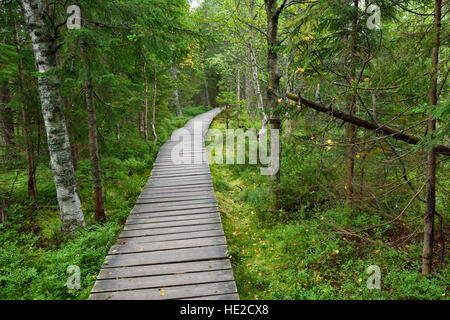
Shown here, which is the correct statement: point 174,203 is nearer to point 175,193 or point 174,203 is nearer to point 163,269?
point 175,193

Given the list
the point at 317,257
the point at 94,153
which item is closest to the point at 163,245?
the point at 94,153

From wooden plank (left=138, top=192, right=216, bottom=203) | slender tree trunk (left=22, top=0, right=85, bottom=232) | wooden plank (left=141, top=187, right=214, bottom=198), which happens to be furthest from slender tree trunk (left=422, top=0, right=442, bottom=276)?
slender tree trunk (left=22, top=0, right=85, bottom=232)

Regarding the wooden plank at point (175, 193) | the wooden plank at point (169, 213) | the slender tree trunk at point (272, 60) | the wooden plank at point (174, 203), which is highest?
the slender tree trunk at point (272, 60)

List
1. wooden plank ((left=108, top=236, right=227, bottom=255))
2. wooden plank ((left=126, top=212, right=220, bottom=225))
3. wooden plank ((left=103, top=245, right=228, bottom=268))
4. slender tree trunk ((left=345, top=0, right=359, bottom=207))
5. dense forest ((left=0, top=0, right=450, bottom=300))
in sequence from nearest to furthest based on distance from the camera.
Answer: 1. dense forest ((left=0, top=0, right=450, bottom=300))
2. wooden plank ((left=103, top=245, right=228, bottom=268))
3. wooden plank ((left=108, top=236, right=227, bottom=255))
4. slender tree trunk ((left=345, top=0, right=359, bottom=207))
5. wooden plank ((left=126, top=212, right=220, bottom=225))

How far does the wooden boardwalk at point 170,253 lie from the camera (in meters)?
4.02

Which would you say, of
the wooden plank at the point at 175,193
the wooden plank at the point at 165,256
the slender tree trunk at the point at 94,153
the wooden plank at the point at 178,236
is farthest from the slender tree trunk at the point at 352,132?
the slender tree trunk at the point at 94,153

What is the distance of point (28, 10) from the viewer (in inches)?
201

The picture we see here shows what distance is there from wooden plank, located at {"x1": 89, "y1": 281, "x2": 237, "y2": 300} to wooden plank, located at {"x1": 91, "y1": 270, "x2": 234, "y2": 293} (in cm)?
9

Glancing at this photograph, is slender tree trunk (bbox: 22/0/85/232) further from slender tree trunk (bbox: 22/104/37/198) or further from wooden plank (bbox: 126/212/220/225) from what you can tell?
slender tree trunk (bbox: 22/104/37/198)

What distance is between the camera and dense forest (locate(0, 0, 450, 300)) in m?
4.32

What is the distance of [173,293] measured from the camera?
3.94m

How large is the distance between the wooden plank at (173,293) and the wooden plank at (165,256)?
72 centimetres

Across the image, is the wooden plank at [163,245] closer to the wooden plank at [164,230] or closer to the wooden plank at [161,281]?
the wooden plank at [164,230]
